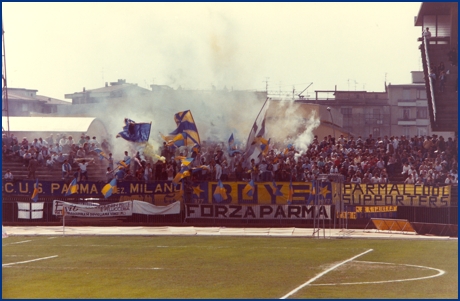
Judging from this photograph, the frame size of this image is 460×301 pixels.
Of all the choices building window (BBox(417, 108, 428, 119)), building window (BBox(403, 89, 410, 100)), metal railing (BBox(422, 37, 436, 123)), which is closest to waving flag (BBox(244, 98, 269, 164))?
metal railing (BBox(422, 37, 436, 123))

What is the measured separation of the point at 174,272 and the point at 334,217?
58.6 feet

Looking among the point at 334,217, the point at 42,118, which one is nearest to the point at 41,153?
the point at 42,118

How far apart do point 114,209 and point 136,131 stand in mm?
7710

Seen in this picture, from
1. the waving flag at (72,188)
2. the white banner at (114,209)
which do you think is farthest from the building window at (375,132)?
the waving flag at (72,188)

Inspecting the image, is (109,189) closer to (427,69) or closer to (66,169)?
(66,169)

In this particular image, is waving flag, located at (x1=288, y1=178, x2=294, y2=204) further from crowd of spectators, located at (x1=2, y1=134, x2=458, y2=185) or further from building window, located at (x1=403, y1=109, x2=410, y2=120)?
building window, located at (x1=403, y1=109, x2=410, y2=120)

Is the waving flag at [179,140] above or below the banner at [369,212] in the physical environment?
above

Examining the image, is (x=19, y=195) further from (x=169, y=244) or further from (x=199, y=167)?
(x=169, y=244)

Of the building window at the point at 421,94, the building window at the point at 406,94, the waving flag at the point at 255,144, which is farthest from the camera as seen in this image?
the building window at the point at 406,94

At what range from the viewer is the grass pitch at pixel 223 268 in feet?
61.2

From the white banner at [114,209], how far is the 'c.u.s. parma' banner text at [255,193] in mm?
517

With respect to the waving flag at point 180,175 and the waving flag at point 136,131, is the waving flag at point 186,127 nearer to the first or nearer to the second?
the waving flag at point 136,131

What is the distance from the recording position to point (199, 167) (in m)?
41.9

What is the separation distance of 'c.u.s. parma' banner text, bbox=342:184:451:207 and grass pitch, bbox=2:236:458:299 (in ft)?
19.0
